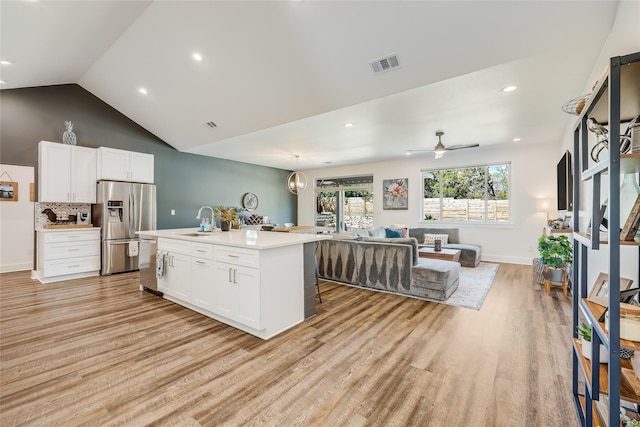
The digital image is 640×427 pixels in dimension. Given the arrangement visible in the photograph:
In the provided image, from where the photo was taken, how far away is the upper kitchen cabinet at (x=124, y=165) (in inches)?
209

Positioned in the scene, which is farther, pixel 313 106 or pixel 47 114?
pixel 47 114

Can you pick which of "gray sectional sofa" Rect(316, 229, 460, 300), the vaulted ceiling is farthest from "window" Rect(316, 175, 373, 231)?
"gray sectional sofa" Rect(316, 229, 460, 300)

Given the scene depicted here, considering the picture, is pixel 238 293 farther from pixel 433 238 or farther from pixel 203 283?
pixel 433 238

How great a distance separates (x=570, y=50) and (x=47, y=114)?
784 cm

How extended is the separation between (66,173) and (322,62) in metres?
5.03

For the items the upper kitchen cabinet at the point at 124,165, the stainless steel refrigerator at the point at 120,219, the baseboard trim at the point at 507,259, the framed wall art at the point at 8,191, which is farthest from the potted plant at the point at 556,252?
the framed wall art at the point at 8,191

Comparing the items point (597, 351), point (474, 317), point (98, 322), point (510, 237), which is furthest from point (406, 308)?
point (510, 237)

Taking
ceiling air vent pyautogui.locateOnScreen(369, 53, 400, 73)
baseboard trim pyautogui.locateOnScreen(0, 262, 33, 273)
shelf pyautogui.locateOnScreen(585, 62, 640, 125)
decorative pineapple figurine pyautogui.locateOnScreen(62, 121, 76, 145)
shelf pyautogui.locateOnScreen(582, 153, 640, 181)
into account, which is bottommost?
baseboard trim pyautogui.locateOnScreen(0, 262, 33, 273)

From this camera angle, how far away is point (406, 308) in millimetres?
3400

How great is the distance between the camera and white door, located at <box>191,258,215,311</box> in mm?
3021

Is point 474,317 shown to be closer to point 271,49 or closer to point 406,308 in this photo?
point 406,308

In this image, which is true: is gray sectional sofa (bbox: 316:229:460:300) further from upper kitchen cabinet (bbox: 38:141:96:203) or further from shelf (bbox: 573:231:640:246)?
upper kitchen cabinet (bbox: 38:141:96:203)

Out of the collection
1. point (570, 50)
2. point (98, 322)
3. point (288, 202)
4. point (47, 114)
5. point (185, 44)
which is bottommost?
point (98, 322)

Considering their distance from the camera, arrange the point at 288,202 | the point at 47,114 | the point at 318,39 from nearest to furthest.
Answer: the point at 318,39, the point at 47,114, the point at 288,202
